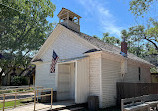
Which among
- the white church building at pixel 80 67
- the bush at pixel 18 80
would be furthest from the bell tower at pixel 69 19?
the bush at pixel 18 80

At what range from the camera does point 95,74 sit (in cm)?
980

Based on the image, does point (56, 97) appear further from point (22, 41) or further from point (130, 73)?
point (22, 41)

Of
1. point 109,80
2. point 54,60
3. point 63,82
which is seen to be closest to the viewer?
point 109,80

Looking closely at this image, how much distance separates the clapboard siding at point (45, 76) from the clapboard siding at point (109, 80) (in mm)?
4500

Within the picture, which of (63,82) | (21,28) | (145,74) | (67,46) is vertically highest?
(21,28)

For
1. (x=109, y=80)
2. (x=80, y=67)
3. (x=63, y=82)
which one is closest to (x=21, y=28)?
(x=63, y=82)

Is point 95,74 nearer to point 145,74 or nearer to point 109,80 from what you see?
point 109,80

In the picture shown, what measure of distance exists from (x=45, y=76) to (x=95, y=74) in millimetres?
5237

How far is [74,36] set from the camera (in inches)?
450

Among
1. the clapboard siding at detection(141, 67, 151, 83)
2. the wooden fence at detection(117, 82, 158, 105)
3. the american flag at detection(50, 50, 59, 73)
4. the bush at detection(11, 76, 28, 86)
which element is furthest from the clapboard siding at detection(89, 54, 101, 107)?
the bush at detection(11, 76, 28, 86)

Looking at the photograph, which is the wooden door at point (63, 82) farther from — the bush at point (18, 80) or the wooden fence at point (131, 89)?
the bush at point (18, 80)

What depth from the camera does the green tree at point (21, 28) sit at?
20.2 metres

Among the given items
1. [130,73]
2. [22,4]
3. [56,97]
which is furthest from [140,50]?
[56,97]

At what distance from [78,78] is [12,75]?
2925 cm
